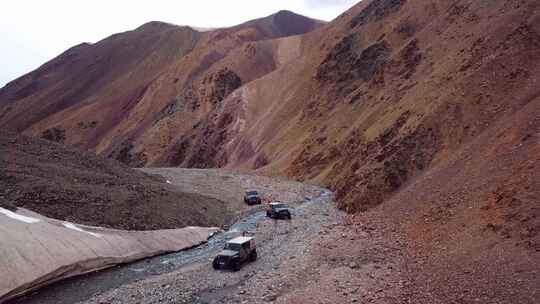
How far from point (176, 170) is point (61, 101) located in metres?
104

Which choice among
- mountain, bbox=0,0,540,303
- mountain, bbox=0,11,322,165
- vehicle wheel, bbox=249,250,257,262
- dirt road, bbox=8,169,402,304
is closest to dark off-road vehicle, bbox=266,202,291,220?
mountain, bbox=0,0,540,303

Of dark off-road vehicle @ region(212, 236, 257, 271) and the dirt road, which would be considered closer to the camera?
the dirt road

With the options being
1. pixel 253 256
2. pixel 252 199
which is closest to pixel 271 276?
pixel 253 256

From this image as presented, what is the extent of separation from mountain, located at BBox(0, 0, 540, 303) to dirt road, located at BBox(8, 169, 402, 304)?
227 cm

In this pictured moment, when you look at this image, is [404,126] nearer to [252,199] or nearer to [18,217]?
[252,199]

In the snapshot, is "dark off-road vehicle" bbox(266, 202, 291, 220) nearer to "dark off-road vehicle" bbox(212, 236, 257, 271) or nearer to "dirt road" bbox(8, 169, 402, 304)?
"dirt road" bbox(8, 169, 402, 304)

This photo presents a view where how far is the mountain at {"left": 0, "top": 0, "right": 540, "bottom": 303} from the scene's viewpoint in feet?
75.5

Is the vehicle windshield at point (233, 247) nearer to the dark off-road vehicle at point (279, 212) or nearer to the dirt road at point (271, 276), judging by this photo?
the dirt road at point (271, 276)

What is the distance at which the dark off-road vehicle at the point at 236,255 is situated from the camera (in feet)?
86.5

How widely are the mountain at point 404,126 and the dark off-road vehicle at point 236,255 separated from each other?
830 centimetres

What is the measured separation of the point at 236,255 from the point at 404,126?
22177 mm

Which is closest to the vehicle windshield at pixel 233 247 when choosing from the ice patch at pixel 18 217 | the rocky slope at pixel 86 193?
the rocky slope at pixel 86 193

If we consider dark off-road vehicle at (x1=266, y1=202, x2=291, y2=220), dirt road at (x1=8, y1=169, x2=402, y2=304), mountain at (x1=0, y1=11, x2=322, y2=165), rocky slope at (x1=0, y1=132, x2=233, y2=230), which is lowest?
dark off-road vehicle at (x1=266, y1=202, x2=291, y2=220)

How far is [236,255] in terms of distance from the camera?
86.8 ft
